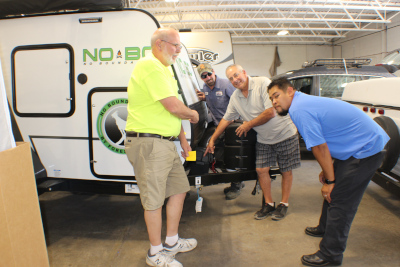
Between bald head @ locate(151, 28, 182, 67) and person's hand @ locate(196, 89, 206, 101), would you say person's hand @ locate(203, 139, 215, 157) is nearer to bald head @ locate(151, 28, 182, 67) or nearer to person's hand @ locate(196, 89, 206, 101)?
person's hand @ locate(196, 89, 206, 101)

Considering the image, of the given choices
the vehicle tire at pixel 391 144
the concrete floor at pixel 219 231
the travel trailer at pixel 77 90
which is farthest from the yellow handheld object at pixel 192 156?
the vehicle tire at pixel 391 144

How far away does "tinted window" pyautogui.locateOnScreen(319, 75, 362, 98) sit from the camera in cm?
575

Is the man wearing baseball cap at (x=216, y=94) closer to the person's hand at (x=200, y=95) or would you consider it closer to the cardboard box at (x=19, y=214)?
the person's hand at (x=200, y=95)

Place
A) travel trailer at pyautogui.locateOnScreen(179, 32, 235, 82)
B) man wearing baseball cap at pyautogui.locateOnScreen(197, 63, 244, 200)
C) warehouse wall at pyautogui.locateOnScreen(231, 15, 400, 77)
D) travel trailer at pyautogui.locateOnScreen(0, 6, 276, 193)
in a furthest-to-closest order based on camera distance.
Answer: warehouse wall at pyautogui.locateOnScreen(231, 15, 400, 77)
travel trailer at pyautogui.locateOnScreen(179, 32, 235, 82)
man wearing baseball cap at pyautogui.locateOnScreen(197, 63, 244, 200)
travel trailer at pyautogui.locateOnScreen(0, 6, 276, 193)

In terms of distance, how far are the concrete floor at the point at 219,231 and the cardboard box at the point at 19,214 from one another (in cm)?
156

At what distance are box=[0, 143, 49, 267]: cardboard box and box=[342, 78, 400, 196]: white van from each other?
2.83 metres

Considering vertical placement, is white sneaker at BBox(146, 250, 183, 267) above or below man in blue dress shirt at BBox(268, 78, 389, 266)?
below

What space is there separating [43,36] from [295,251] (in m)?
3.16

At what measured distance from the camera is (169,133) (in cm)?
245

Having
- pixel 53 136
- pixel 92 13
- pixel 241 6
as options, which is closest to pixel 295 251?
pixel 53 136

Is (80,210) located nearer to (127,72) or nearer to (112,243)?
(112,243)

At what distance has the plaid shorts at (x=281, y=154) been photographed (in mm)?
3318

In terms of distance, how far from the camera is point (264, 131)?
10.8ft

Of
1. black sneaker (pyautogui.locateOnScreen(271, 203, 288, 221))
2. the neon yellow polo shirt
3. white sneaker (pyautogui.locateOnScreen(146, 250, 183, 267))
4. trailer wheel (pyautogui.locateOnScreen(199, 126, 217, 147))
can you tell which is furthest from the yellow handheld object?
black sneaker (pyautogui.locateOnScreen(271, 203, 288, 221))
